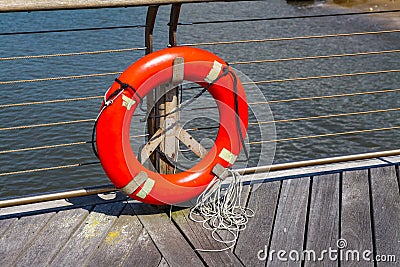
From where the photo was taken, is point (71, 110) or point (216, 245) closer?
point (216, 245)

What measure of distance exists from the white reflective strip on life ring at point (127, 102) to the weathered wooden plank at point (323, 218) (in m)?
0.72

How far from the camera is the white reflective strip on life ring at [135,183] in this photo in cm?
187

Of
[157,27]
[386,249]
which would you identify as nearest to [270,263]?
[386,249]

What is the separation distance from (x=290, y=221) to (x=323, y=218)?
119mm

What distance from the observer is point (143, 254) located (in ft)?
5.74

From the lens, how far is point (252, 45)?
803 centimetres

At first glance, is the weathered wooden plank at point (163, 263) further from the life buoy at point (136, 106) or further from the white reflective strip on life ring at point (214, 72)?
the white reflective strip on life ring at point (214, 72)

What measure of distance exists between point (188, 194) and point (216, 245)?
24 centimetres

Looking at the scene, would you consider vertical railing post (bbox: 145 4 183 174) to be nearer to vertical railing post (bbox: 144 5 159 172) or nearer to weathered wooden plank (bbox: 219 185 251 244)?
vertical railing post (bbox: 144 5 159 172)

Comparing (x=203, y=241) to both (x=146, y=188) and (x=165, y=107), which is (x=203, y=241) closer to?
(x=146, y=188)

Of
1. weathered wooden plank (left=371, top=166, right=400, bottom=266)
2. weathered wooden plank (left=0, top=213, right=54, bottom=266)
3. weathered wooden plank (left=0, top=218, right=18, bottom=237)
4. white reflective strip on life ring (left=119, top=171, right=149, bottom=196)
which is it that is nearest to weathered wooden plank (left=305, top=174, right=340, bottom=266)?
weathered wooden plank (left=371, top=166, right=400, bottom=266)

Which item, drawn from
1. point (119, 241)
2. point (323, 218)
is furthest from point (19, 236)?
point (323, 218)

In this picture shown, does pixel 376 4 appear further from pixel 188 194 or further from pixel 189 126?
pixel 188 194

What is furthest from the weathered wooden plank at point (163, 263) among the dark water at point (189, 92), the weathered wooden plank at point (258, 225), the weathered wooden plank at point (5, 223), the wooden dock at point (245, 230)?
the dark water at point (189, 92)
